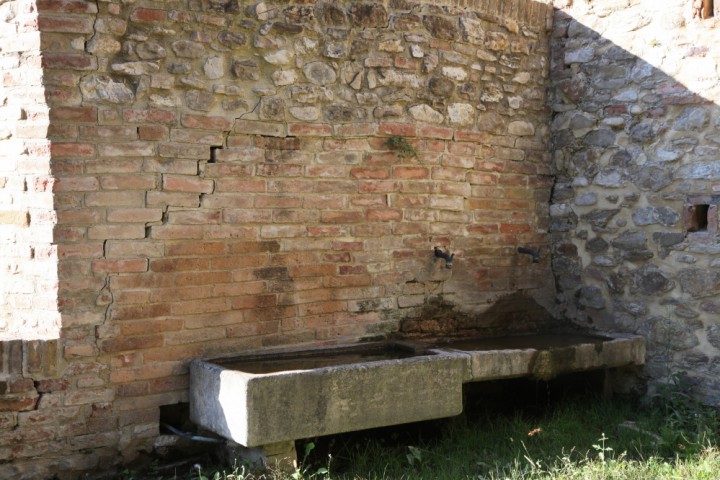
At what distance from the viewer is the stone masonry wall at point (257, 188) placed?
3977mm

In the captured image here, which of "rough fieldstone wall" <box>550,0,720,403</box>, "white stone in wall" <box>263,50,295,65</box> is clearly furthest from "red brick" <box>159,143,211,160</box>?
"rough fieldstone wall" <box>550,0,720,403</box>

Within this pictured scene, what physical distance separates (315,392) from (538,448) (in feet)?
4.39

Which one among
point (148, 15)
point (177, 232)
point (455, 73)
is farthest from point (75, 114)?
point (455, 73)

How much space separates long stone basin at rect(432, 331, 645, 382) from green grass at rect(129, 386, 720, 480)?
31 cm

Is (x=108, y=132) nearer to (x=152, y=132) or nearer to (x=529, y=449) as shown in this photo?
(x=152, y=132)

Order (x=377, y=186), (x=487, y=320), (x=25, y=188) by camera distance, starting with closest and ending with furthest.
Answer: (x=25, y=188) < (x=377, y=186) < (x=487, y=320)

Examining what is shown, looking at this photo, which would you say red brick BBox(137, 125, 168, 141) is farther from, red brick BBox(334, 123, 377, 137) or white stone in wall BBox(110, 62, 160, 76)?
red brick BBox(334, 123, 377, 137)

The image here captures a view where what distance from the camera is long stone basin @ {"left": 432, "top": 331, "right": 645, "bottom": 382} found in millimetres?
4656

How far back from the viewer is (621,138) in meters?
5.46

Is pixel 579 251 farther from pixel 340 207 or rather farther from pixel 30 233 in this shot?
pixel 30 233

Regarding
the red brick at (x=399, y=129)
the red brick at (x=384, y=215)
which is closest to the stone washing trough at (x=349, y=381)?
the red brick at (x=384, y=215)

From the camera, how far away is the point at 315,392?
4004 millimetres

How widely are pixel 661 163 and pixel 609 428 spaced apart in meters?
1.75

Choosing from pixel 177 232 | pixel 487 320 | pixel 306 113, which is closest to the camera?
pixel 177 232
